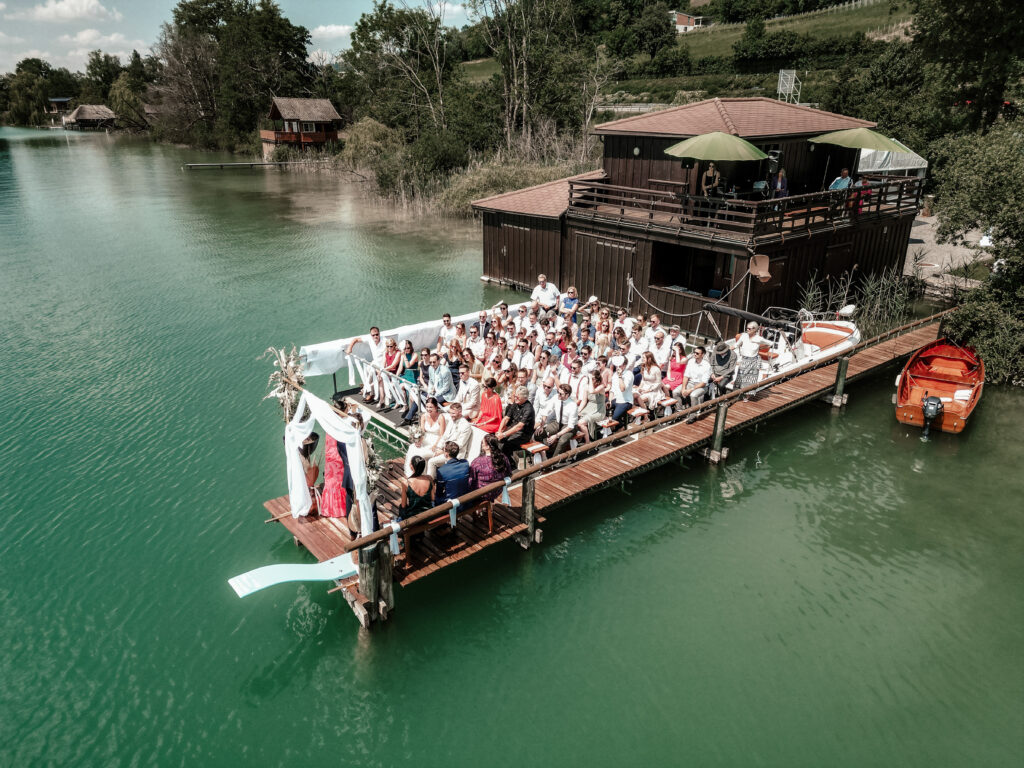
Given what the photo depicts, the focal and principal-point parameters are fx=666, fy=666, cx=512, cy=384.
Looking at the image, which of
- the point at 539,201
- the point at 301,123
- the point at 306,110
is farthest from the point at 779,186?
the point at 301,123

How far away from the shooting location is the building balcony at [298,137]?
68.1m

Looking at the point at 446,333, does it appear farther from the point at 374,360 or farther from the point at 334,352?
the point at 334,352

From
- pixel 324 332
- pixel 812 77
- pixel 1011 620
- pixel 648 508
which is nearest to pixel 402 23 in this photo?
pixel 812 77

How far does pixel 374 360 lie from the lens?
14406mm

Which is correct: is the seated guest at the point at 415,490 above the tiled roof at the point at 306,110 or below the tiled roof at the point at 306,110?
below

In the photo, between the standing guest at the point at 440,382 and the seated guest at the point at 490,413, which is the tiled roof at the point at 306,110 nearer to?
the standing guest at the point at 440,382

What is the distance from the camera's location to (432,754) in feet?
24.7

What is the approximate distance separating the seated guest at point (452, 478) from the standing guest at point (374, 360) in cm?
505

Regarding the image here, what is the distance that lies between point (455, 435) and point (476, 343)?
491 cm

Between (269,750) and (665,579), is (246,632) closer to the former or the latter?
(269,750)

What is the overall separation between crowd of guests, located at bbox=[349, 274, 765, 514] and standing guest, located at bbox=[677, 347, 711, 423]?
0.07ft

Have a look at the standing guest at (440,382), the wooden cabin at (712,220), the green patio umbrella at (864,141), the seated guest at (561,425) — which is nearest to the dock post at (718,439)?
the seated guest at (561,425)

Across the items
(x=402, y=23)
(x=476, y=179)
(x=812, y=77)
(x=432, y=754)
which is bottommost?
(x=432, y=754)

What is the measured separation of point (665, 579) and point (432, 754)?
4.36 metres
